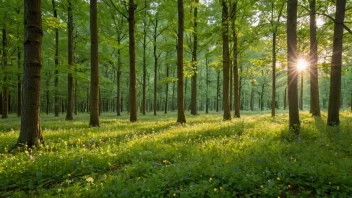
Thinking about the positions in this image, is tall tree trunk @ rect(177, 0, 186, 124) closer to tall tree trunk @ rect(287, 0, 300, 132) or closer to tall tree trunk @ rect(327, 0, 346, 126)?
tall tree trunk @ rect(287, 0, 300, 132)

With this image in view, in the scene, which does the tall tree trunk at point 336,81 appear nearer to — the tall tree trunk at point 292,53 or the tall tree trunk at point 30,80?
the tall tree trunk at point 292,53

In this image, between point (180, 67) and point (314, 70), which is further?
point (314, 70)

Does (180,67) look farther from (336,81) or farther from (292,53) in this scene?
(336,81)

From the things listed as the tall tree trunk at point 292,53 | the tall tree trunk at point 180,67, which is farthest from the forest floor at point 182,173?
the tall tree trunk at point 180,67

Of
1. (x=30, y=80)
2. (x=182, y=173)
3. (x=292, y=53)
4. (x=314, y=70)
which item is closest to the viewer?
(x=182, y=173)

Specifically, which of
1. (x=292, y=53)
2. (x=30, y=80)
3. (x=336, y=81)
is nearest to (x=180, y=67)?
(x=292, y=53)

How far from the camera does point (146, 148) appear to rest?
255 inches

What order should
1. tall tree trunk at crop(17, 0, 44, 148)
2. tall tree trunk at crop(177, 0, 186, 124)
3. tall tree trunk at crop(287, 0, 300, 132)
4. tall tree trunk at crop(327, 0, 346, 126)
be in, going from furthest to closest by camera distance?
1. tall tree trunk at crop(177, 0, 186, 124)
2. tall tree trunk at crop(327, 0, 346, 126)
3. tall tree trunk at crop(287, 0, 300, 132)
4. tall tree trunk at crop(17, 0, 44, 148)

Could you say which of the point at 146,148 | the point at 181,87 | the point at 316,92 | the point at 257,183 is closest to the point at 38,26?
the point at 146,148

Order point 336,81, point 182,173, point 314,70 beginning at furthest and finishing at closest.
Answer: point 314,70 < point 336,81 < point 182,173

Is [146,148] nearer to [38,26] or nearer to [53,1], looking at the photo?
Result: [38,26]

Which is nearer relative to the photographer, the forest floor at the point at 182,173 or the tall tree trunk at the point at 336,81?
the forest floor at the point at 182,173

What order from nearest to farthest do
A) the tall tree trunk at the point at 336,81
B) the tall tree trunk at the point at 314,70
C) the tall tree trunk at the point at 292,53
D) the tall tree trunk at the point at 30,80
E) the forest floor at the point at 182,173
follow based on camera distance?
the forest floor at the point at 182,173 → the tall tree trunk at the point at 30,80 → the tall tree trunk at the point at 292,53 → the tall tree trunk at the point at 336,81 → the tall tree trunk at the point at 314,70

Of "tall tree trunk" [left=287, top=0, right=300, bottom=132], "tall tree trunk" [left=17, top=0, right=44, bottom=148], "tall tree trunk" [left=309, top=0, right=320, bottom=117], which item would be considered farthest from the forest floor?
"tall tree trunk" [left=309, top=0, right=320, bottom=117]
